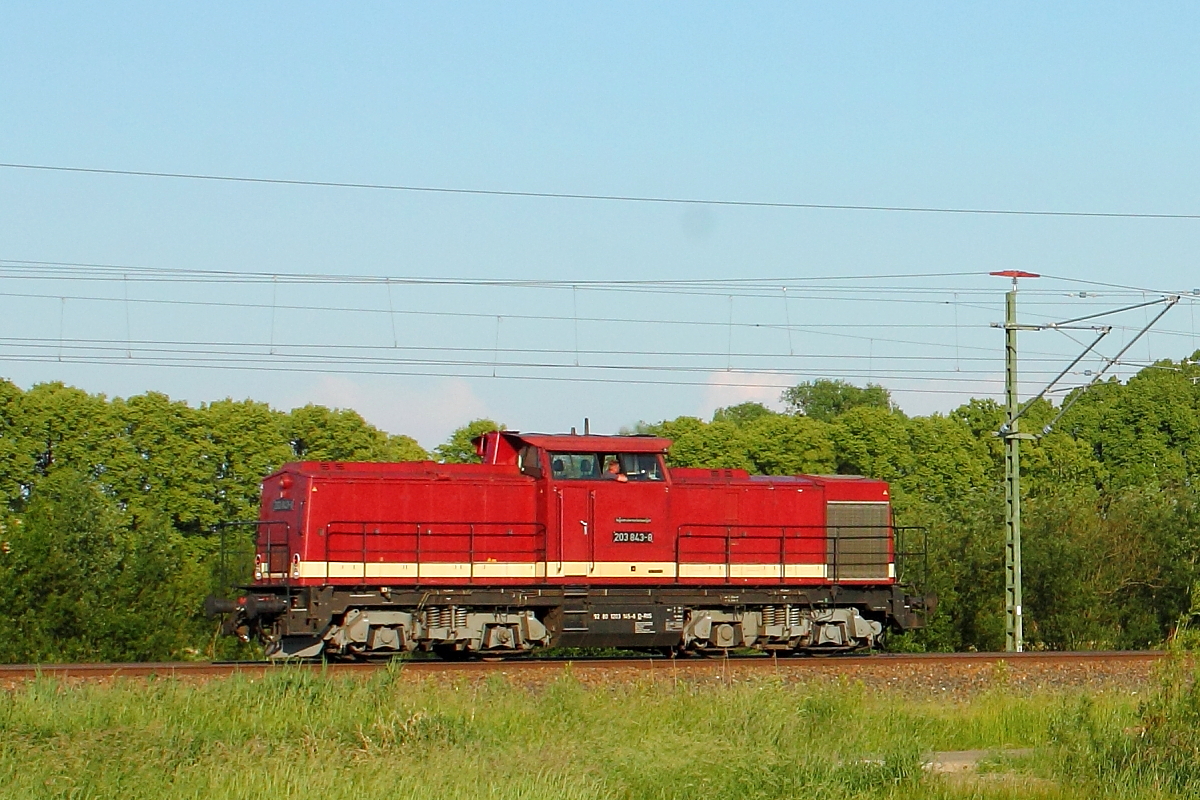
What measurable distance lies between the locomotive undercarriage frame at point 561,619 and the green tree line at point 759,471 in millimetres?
2898

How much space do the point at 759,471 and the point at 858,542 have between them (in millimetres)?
39534

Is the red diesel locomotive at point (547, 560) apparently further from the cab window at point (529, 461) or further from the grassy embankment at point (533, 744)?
the grassy embankment at point (533, 744)

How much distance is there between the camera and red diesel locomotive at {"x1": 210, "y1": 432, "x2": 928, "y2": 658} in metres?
21.6

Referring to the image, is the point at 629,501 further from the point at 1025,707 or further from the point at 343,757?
the point at 343,757

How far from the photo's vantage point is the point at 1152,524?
38.0 meters

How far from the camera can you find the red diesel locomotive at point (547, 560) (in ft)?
70.8

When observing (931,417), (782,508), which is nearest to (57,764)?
(782,508)

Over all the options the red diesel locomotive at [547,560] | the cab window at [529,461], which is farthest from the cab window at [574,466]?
the cab window at [529,461]

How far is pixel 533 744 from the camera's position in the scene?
1398 centimetres

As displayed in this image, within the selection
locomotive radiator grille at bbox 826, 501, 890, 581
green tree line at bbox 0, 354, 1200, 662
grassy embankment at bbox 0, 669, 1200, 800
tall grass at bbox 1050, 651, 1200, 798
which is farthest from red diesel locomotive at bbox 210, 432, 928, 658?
tall grass at bbox 1050, 651, 1200, 798

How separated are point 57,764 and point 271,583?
10.2m

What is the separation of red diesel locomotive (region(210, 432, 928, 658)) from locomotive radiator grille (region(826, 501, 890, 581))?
0.16 meters

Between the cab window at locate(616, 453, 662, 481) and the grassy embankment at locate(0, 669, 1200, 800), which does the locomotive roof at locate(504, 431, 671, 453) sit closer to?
the cab window at locate(616, 453, 662, 481)

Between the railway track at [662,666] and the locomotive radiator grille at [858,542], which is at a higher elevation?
the locomotive radiator grille at [858,542]
